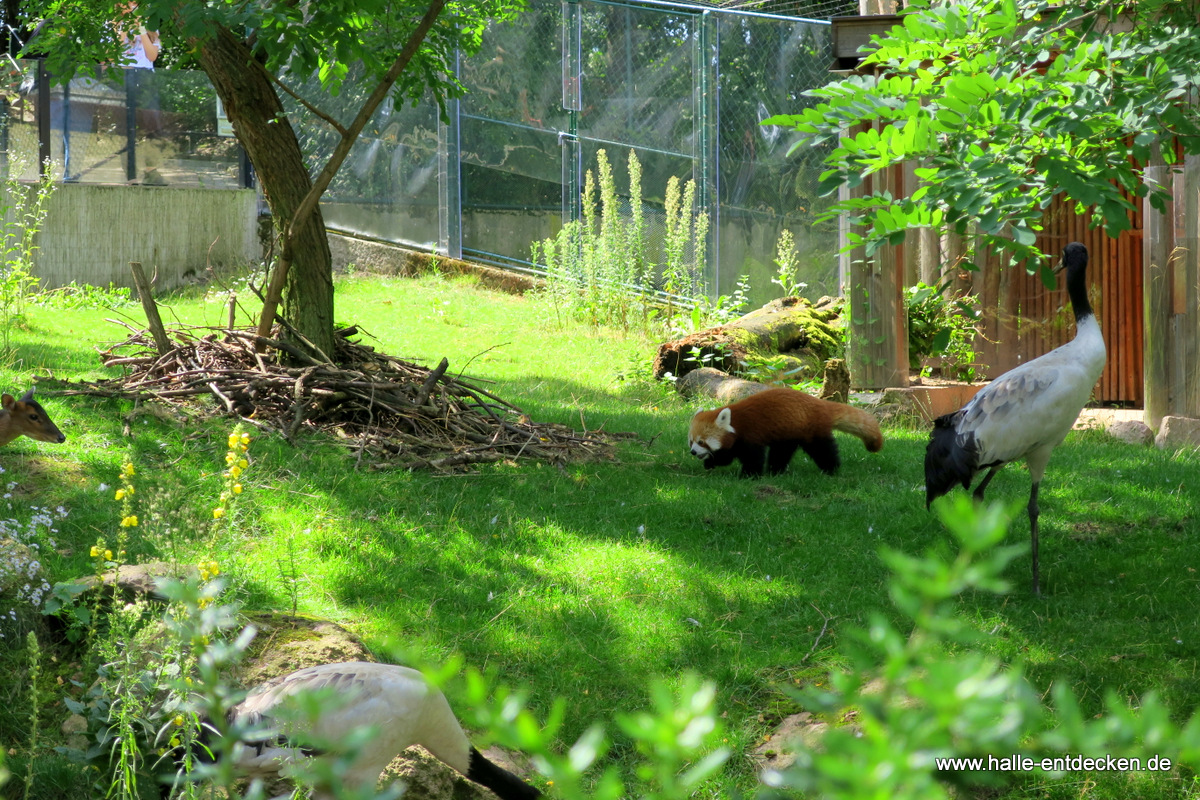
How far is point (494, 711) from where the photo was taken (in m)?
1.05

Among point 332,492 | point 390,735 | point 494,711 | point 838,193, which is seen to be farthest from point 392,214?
point 494,711

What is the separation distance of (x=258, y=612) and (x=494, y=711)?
394 centimetres

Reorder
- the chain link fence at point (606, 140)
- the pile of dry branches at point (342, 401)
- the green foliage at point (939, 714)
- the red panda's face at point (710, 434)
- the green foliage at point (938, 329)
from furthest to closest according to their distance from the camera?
the chain link fence at point (606, 140) < the green foliage at point (938, 329) < the red panda's face at point (710, 434) < the pile of dry branches at point (342, 401) < the green foliage at point (939, 714)

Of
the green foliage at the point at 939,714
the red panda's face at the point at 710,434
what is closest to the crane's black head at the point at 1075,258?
the red panda's face at the point at 710,434

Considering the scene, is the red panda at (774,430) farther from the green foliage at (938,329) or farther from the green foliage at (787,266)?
the green foliage at (787,266)

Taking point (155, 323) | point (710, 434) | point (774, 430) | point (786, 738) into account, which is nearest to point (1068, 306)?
point (774, 430)

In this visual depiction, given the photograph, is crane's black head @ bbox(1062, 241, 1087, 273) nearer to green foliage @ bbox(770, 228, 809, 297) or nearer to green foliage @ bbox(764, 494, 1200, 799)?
green foliage @ bbox(764, 494, 1200, 799)

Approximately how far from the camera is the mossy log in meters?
10.9

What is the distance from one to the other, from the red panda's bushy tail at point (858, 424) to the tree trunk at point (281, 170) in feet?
13.7

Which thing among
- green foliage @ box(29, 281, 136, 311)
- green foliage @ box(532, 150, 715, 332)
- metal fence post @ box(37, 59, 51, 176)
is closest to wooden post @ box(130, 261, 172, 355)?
green foliage @ box(29, 281, 136, 311)

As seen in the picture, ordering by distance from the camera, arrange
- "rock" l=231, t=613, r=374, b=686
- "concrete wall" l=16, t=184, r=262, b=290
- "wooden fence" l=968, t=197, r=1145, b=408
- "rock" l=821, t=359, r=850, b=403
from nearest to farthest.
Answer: "rock" l=231, t=613, r=374, b=686 < "rock" l=821, t=359, r=850, b=403 < "wooden fence" l=968, t=197, r=1145, b=408 < "concrete wall" l=16, t=184, r=262, b=290

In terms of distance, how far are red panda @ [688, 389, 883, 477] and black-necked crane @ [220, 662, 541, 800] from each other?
4228 mm

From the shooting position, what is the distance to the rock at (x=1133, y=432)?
891cm

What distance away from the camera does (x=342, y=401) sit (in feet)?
25.5
